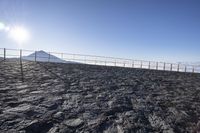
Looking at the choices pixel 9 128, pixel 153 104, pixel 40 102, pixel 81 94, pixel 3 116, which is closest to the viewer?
pixel 9 128

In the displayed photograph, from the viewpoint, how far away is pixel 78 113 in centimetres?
803

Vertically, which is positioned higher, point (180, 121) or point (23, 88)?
point (23, 88)

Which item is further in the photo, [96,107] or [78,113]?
[96,107]

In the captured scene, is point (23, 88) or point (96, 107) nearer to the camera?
point (96, 107)

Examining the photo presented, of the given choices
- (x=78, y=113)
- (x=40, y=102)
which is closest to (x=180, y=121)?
(x=78, y=113)

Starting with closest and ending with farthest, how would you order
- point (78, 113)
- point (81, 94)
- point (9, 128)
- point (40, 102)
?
point (9, 128), point (78, 113), point (40, 102), point (81, 94)

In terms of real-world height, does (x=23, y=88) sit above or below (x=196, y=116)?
above

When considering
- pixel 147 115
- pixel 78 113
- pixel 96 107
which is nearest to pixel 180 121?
pixel 147 115

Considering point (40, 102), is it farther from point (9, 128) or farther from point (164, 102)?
point (164, 102)

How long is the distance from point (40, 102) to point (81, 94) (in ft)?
7.91

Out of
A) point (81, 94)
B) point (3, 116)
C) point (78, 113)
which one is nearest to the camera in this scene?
point (3, 116)

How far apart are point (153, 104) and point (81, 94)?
3438 millimetres

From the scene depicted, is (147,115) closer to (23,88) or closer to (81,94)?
(81,94)

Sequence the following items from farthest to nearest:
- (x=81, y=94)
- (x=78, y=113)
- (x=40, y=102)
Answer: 1. (x=81, y=94)
2. (x=40, y=102)
3. (x=78, y=113)
